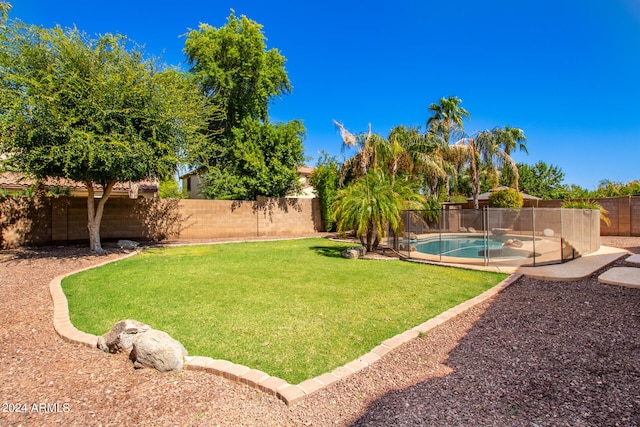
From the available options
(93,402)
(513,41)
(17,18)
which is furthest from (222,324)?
(513,41)

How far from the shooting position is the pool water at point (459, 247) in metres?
10.1

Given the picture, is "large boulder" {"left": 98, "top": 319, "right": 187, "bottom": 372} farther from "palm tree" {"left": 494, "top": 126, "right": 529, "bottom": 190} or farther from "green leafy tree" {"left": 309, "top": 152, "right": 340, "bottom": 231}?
"palm tree" {"left": 494, "top": 126, "right": 529, "bottom": 190}

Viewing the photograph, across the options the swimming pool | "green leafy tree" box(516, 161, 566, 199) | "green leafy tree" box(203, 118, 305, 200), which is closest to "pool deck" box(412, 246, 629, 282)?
the swimming pool

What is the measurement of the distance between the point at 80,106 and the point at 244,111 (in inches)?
471

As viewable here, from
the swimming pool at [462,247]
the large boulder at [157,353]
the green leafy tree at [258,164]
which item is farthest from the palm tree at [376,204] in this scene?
the green leafy tree at [258,164]

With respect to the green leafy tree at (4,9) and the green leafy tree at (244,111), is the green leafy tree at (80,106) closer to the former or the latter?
the green leafy tree at (4,9)

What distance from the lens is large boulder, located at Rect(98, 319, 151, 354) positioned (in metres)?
3.38

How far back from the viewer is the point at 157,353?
10.0 ft

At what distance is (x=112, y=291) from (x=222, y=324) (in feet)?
9.43

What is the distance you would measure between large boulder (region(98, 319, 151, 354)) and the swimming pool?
7912mm

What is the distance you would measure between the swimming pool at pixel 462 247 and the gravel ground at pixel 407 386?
521 cm

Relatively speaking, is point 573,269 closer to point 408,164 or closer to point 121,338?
point 121,338

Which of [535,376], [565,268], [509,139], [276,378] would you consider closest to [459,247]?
[565,268]

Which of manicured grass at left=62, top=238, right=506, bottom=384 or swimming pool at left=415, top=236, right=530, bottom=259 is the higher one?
swimming pool at left=415, top=236, right=530, bottom=259
